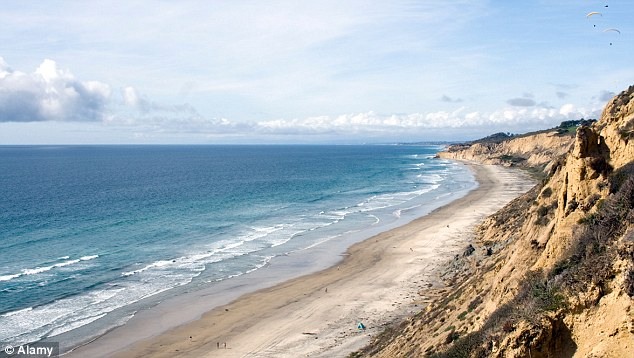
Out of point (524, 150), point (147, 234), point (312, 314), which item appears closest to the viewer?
point (312, 314)

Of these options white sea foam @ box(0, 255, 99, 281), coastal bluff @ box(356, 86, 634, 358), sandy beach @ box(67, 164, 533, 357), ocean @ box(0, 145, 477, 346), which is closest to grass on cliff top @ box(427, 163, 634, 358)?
coastal bluff @ box(356, 86, 634, 358)

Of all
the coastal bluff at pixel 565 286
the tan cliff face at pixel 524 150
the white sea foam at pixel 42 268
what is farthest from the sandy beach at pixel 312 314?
the tan cliff face at pixel 524 150

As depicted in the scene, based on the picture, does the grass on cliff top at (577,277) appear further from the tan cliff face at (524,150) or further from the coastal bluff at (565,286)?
the tan cliff face at (524,150)

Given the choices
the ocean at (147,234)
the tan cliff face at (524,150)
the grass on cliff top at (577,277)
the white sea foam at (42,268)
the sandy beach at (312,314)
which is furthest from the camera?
the tan cliff face at (524,150)

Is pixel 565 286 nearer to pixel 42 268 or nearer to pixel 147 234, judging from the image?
pixel 42 268

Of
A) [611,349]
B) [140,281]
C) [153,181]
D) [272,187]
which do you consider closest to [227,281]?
[140,281]

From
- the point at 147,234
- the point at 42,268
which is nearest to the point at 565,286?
the point at 42,268
